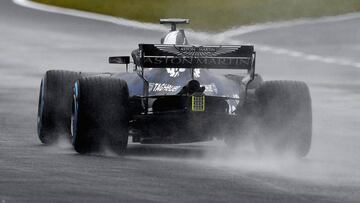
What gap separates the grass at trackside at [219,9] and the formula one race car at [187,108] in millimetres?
21991

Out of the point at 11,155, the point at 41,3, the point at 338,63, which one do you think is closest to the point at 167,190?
the point at 11,155

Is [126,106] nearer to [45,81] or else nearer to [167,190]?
[45,81]

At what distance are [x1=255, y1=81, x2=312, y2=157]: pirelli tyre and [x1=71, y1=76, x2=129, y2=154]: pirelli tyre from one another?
1.54 meters

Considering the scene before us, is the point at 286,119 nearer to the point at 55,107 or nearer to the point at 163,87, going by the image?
the point at 163,87

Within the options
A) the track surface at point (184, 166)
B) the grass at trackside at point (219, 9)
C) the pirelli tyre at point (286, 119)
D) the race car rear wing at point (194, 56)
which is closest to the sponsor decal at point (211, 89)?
the race car rear wing at point (194, 56)

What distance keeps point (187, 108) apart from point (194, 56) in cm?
69

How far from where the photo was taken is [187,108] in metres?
15.6

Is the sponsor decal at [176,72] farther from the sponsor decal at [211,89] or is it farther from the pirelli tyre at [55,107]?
the pirelli tyre at [55,107]

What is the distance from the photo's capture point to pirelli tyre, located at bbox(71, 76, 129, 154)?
49.5 feet

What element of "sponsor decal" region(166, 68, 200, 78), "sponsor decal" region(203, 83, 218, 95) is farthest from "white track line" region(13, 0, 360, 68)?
"sponsor decal" region(203, 83, 218, 95)

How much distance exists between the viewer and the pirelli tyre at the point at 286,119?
15500 mm

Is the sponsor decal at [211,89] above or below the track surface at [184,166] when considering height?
above

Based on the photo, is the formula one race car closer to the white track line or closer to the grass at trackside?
the white track line

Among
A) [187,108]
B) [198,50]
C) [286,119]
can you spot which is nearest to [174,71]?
[198,50]
